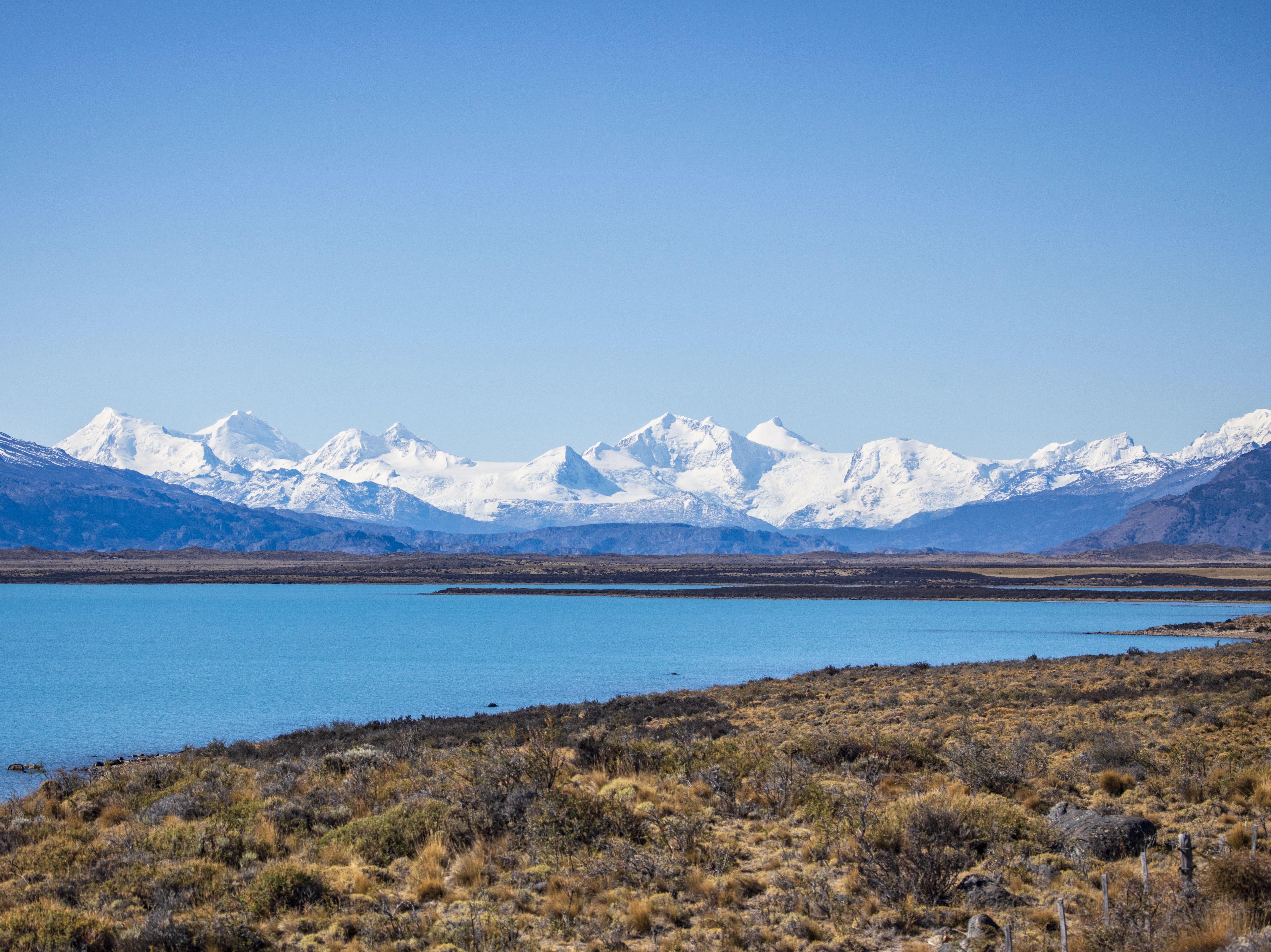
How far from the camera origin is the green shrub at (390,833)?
12664mm

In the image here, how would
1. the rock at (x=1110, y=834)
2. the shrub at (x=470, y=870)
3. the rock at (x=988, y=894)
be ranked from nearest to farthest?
the rock at (x=988, y=894)
the shrub at (x=470, y=870)
the rock at (x=1110, y=834)

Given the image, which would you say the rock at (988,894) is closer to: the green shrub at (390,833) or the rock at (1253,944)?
the rock at (1253,944)

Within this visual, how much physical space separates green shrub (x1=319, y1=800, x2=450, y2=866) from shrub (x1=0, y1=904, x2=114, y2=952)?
129 inches

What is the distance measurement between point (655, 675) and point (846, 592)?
9978 cm

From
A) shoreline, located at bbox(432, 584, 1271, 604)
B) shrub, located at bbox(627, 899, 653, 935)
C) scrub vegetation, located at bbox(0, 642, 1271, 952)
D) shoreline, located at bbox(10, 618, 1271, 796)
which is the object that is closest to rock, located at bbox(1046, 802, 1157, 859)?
scrub vegetation, located at bbox(0, 642, 1271, 952)

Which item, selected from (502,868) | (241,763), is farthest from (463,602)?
(502,868)

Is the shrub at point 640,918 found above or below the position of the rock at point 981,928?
below

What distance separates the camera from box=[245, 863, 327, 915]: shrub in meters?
10.8

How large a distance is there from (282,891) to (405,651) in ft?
164

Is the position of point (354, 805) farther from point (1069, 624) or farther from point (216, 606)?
point (216, 606)

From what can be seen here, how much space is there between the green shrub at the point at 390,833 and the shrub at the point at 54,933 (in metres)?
3.27

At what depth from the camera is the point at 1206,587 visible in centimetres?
14175

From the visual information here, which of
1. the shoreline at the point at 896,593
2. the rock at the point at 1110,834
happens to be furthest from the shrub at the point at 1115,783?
the shoreline at the point at 896,593

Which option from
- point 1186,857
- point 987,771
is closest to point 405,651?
point 987,771
